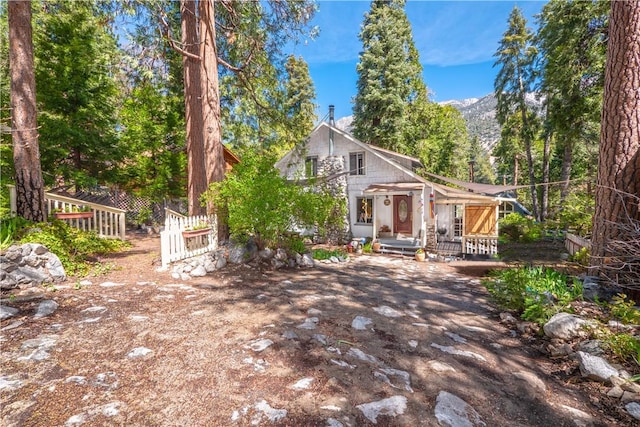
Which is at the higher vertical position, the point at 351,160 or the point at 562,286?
the point at 351,160

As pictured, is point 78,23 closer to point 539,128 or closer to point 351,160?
point 351,160

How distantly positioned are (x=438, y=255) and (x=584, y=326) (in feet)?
24.7

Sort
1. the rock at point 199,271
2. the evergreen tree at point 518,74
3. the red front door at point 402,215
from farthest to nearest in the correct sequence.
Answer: the evergreen tree at point 518,74, the red front door at point 402,215, the rock at point 199,271

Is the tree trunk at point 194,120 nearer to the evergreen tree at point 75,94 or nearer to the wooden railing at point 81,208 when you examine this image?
the wooden railing at point 81,208

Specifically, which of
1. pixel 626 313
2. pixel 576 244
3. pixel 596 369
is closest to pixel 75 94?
pixel 596 369

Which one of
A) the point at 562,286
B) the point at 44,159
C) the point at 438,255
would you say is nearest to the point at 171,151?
the point at 44,159

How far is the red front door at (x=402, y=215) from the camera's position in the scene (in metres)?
13.0

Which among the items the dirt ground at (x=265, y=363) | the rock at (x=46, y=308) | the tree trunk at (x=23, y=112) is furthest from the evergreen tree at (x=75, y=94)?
the rock at (x=46, y=308)

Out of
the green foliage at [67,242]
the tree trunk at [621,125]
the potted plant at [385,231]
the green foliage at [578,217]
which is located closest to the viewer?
the tree trunk at [621,125]

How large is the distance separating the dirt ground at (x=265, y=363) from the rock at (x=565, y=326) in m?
0.23

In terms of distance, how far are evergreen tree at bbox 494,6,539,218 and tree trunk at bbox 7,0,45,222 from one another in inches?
966

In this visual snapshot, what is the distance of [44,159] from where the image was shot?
8914 mm

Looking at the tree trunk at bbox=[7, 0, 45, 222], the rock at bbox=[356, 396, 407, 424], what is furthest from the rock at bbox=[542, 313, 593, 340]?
the tree trunk at bbox=[7, 0, 45, 222]

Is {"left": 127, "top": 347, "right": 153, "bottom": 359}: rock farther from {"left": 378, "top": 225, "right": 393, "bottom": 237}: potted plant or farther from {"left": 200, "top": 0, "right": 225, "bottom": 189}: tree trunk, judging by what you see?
{"left": 378, "top": 225, "right": 393, "bottom": 237}: potted plant
